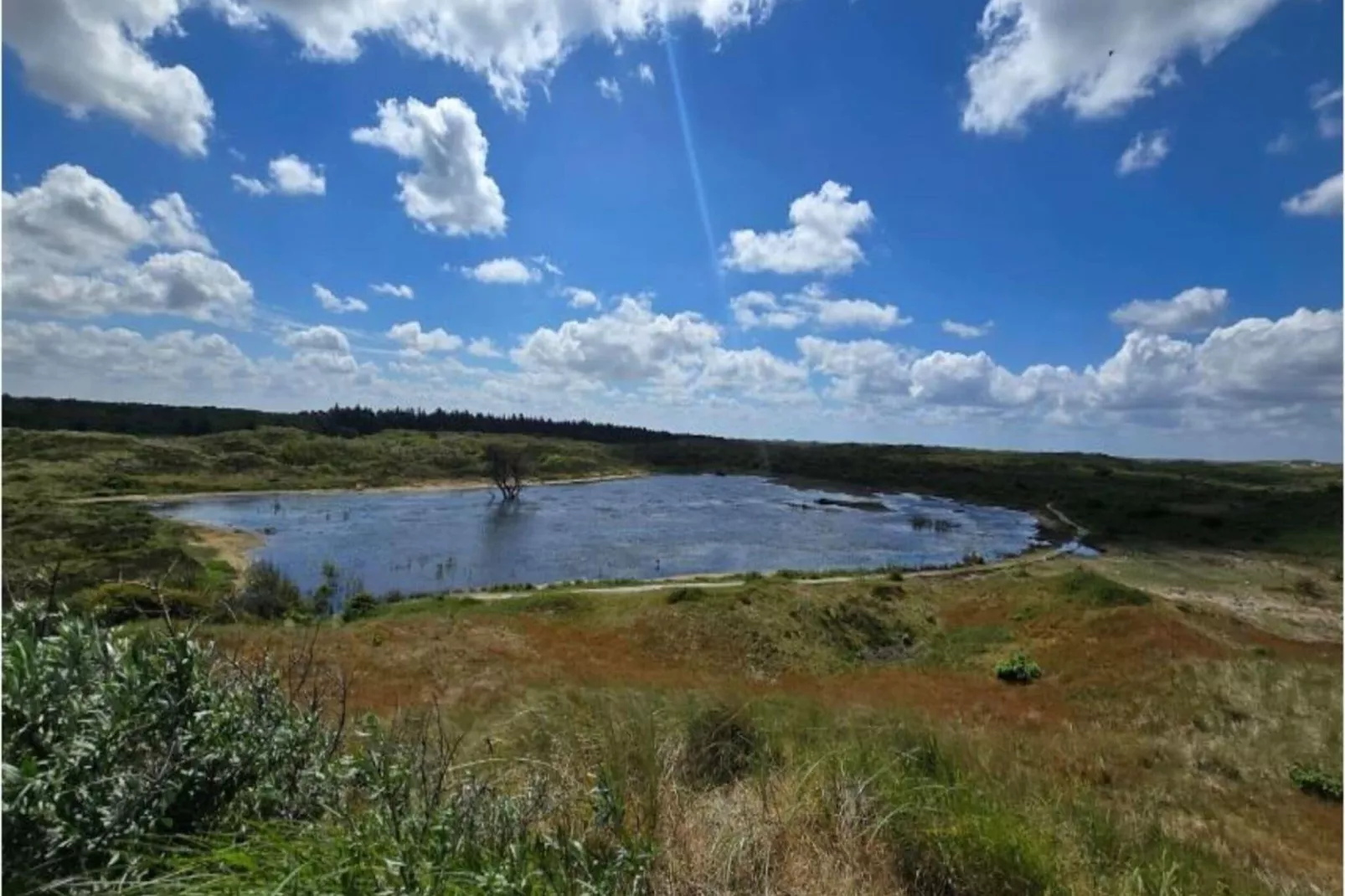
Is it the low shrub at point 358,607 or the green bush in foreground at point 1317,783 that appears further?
the low shrub at point 358,607

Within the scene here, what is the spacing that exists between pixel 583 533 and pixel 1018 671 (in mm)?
45252

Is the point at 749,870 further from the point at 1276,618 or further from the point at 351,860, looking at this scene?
the point at 1276,618

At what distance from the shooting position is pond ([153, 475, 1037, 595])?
5078 cm

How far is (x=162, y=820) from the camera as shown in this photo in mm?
2947

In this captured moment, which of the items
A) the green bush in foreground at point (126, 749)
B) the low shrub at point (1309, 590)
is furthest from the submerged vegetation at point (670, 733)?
the low shrub at point (1309, 590)

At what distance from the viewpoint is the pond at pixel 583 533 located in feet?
167

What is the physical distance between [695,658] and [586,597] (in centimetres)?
1003

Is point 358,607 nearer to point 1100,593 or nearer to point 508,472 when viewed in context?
point 1100,593

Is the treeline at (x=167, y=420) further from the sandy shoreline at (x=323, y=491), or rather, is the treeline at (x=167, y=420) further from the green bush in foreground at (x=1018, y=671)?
the green bush in foreground at (x=1018, y=671)

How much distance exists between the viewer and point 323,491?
9456 cm

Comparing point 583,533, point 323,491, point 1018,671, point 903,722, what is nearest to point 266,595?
point 583,533

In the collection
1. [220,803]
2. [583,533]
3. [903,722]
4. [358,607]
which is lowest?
[358,607]

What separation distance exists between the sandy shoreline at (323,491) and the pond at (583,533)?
195cm

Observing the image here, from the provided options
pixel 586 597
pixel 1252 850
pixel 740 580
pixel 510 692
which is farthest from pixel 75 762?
pixel 740 580
